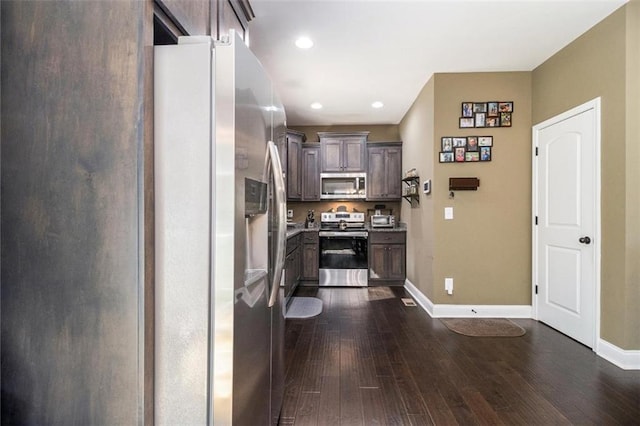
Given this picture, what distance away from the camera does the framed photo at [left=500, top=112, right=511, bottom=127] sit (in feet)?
11.4

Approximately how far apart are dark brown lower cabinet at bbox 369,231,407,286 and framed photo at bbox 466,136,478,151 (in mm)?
1839

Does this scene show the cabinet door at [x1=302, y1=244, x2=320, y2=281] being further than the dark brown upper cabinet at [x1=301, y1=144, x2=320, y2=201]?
No

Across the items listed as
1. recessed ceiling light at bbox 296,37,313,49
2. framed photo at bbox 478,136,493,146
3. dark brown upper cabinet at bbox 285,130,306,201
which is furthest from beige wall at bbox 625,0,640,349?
dark brown upper cabinet at bbox 285,130,306,201

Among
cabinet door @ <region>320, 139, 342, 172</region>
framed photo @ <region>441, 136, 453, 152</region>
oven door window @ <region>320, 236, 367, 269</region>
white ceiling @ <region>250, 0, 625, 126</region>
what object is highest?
white ceiling @ <region>250, 0, 625, 126</region>

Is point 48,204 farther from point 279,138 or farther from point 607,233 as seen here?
point 607,233

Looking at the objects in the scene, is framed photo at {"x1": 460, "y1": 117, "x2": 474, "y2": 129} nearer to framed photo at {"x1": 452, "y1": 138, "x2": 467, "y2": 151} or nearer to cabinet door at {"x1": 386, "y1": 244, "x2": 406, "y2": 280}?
framed photo at {"x1": 452, "y1": 138, "x2": 467, "y2": 151}

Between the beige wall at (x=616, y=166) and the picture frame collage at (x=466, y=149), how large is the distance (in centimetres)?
90

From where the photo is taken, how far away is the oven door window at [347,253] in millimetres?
4961

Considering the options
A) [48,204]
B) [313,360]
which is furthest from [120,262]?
[313,360]

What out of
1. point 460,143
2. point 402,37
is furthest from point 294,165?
point 402,37

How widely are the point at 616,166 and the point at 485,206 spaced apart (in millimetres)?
1211

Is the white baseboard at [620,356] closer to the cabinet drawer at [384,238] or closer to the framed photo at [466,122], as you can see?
the framed photo at [466,122]

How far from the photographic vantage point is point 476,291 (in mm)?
3523

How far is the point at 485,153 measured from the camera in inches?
138
